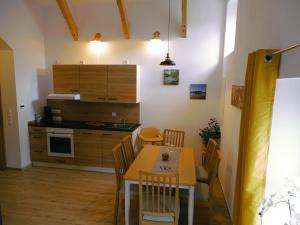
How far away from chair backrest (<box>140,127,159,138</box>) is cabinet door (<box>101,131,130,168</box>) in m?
0.55

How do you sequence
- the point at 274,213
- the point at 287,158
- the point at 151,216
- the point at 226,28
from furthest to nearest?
the point at 226,28 < the point at 151,216 < the point at 287,158 < the point at 274,213

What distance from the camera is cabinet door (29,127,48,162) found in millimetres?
4359

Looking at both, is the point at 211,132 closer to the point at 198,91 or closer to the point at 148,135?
the point at 198,91

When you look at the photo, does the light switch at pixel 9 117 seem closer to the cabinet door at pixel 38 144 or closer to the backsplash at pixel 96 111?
the cabinet door at pixel 38 144

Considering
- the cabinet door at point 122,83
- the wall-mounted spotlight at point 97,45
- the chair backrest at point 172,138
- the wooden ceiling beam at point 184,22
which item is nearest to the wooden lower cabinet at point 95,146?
the cabinet door at point 122,83

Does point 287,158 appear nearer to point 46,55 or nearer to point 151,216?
point 151,216

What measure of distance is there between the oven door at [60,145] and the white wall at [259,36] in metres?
2.97

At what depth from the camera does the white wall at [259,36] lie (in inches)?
59.1

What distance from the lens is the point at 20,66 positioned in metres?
4.13

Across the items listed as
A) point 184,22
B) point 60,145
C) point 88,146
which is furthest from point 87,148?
point 184,22

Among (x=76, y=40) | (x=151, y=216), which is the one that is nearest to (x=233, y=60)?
(x=151, y=216)

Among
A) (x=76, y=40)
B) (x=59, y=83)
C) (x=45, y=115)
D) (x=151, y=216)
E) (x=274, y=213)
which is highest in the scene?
(x=76, y=40)

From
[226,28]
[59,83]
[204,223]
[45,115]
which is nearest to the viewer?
[204,223]

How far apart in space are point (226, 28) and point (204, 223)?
11.0ft
